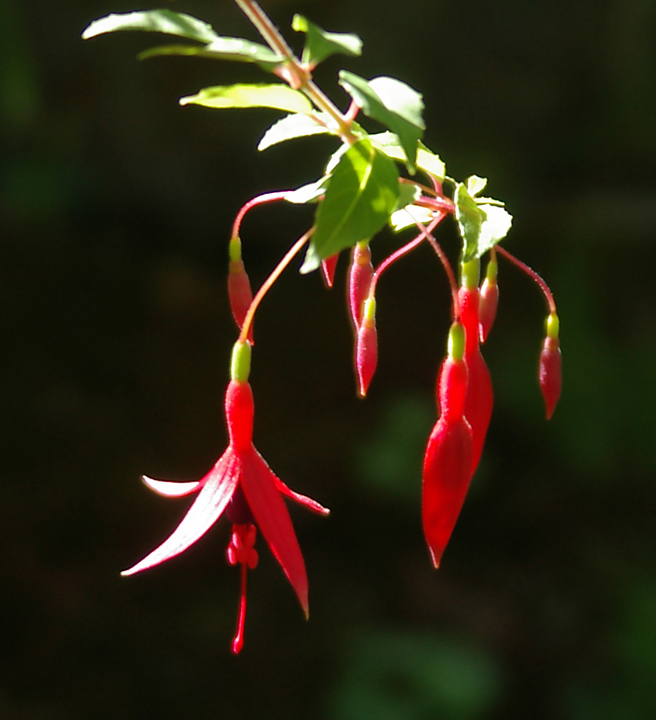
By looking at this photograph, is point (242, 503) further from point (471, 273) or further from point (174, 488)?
point (471, 273)

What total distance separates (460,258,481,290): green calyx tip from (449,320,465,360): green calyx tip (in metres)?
0.03

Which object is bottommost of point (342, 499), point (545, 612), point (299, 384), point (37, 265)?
point (545, 612)

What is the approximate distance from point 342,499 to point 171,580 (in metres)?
0.48

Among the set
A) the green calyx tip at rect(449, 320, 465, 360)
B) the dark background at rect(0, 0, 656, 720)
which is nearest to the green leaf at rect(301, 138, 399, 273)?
the green calyx tip at rect(449, 320, 465, 360)

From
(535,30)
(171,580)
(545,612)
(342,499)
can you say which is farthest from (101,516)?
(535,30)

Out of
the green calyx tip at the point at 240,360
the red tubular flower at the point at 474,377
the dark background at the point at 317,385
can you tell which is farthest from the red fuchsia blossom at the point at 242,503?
the dark background at the point at 317,385

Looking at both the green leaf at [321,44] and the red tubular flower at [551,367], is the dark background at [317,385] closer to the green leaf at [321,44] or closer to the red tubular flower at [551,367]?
the red tubular flower at [551,367]

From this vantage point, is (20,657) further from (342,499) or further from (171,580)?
(342,499)

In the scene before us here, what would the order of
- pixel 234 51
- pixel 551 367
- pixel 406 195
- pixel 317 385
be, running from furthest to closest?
pixel 317 385
pixel 551 367
pixel 406 195
pixel 234 51

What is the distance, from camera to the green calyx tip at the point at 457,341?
552 mm

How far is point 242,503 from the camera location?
1.88ft

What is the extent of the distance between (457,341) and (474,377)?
0.04m

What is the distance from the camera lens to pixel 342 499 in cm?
242

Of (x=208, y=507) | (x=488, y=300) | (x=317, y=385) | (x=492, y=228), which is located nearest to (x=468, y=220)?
(x=492, y=228)
